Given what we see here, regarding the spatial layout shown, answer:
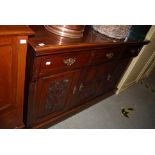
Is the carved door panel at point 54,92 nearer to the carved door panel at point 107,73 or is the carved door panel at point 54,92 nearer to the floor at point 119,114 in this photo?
the floor at point 119,114

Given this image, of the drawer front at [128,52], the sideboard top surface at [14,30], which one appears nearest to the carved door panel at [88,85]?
the drawer front at [128,52]

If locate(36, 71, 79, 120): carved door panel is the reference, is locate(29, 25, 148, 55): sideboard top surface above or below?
above

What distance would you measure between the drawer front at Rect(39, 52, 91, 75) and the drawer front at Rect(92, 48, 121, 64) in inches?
3.4

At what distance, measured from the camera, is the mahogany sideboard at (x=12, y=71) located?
723mm

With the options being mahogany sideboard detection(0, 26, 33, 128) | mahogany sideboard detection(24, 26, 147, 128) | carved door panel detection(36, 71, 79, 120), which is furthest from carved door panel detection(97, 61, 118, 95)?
mahogany sideboard detection(0, 26, 33, 128)

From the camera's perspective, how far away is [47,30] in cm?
108

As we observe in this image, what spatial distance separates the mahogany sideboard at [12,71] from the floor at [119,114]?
53 cm

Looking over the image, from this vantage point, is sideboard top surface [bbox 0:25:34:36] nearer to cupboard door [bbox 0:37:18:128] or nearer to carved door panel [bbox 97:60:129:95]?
cupboard door [bbox 0:37:18:128]

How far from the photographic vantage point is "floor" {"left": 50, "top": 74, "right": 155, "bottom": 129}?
1.62 m

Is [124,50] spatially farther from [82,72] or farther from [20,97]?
[20,97]

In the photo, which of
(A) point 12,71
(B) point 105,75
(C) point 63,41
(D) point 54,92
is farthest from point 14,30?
(B) point 105,75

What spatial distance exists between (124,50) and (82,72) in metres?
0.53
